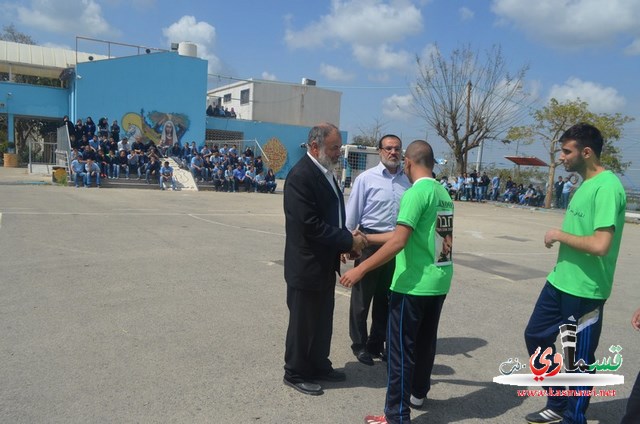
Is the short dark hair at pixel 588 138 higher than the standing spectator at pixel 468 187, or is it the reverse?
the short dark hair at pixel 588 138

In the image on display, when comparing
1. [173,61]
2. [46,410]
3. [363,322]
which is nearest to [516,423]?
[363,322]

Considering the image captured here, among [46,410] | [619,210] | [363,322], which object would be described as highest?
[619,210]

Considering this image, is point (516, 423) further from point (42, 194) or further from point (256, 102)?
point (256, 102)

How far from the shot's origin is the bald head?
10.6 feet

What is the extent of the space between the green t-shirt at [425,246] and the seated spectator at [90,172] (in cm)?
2046

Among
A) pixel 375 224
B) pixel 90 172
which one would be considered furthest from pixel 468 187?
pixel 375 224

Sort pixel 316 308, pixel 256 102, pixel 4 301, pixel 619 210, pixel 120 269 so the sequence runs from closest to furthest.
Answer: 1. pixel 619 210
2. pixel 316 308
3. pixel 4 301
4. pixel 120 269
5. pixel 256 102

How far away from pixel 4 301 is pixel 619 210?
19.2 feet

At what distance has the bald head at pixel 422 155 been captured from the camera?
3228mm

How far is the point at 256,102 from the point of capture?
3850cm

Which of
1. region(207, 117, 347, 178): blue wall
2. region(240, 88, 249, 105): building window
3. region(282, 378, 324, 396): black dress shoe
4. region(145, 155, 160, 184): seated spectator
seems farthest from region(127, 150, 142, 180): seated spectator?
region(282, 378, 324, 396): black dress shoe

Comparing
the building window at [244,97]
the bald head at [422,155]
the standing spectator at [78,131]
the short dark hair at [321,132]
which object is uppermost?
the building window at [244,97]

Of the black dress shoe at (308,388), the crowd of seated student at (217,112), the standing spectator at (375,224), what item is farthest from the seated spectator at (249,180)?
the black dress shoe at (308,388)

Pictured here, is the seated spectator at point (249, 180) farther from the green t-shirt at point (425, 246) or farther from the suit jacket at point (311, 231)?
the green t-shirt at point (425, 246)
